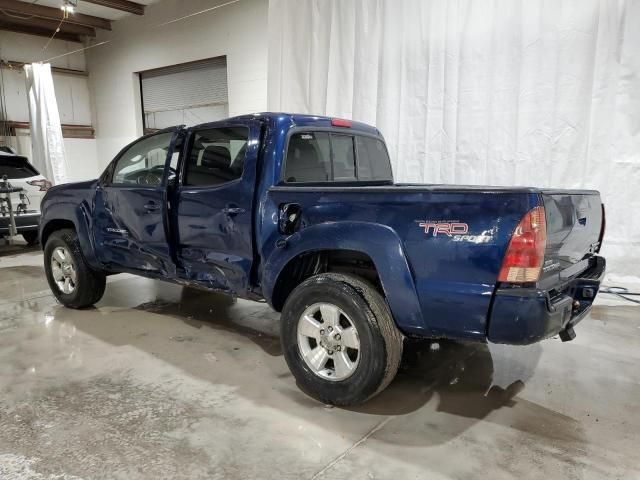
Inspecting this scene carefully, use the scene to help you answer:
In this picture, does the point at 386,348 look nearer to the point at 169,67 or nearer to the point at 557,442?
the point at 557,442

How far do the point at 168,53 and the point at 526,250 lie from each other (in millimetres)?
9218

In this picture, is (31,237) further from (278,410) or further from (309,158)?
(278,410)

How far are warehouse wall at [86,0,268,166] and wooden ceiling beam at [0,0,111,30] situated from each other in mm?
352

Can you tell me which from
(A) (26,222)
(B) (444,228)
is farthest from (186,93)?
(B) (444,228)

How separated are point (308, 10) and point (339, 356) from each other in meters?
5.33

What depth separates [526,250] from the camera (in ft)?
6.76

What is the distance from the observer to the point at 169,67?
9734mm

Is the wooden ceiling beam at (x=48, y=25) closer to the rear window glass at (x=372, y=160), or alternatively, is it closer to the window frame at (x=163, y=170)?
the window frame at (x=163, y=170)

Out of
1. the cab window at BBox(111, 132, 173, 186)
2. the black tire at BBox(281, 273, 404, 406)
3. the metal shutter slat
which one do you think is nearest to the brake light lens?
the metal shutter slat

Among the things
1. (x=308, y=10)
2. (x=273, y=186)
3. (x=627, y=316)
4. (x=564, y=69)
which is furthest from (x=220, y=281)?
(x=308, y=10)

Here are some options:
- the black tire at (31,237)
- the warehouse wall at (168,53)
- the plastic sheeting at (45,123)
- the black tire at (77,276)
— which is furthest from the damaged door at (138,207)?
the plastic sheeting at (45,123)

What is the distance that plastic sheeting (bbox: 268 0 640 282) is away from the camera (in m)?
4.73

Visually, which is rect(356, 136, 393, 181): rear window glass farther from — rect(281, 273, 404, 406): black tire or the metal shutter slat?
the metal shutter slat

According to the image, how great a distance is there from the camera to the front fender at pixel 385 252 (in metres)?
2.35
